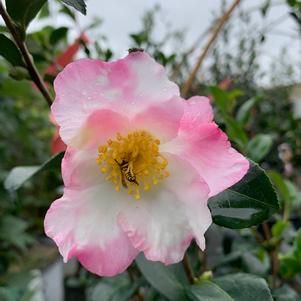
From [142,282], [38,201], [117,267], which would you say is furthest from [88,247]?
[38,201]

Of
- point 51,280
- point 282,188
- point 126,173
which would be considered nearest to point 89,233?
point 126,173

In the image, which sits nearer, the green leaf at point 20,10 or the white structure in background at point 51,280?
the green leaf at point 20,10

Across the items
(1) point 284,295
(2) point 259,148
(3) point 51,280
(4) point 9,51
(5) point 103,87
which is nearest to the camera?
(5) point 103,87

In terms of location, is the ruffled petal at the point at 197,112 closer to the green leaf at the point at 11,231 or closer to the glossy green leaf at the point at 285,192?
the glossy green leaf at the point at 285,192

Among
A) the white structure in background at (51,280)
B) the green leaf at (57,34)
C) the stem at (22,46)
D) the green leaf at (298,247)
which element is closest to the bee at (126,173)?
the stem at (22,46)

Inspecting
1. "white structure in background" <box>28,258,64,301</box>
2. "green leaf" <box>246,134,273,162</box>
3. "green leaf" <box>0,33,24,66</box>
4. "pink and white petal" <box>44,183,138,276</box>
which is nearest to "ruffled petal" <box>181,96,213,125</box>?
"pink and white petal" <box>44,183,138,276</box>

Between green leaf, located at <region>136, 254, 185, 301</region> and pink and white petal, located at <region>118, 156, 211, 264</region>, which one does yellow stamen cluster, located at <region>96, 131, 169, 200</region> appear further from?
green leaf, located at <region>136, 254, 185, 301</region>

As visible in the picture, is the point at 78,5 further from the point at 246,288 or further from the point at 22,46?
the point at 246,288
